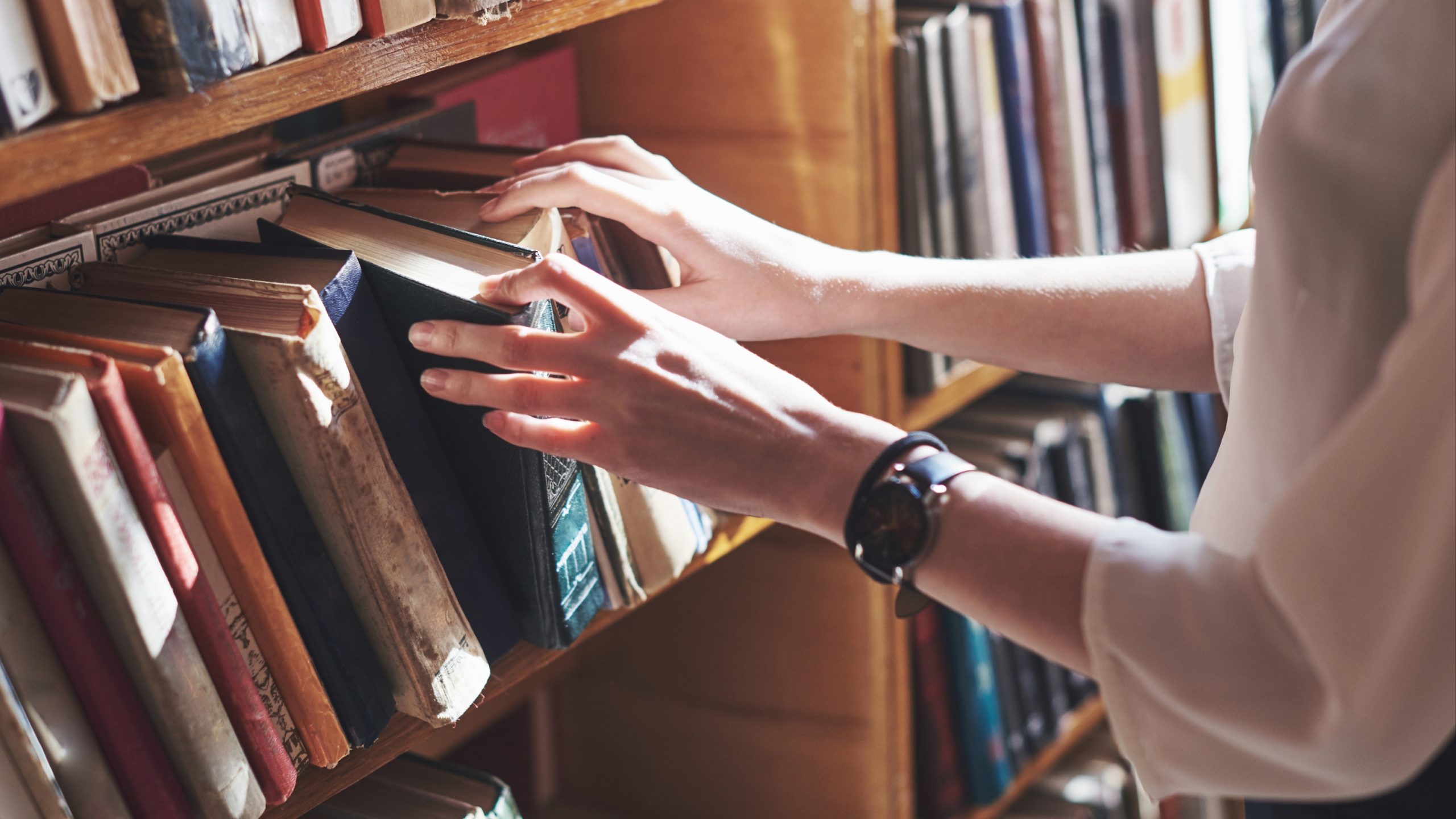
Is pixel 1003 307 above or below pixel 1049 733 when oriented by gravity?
above

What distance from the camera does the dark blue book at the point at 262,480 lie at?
2.08 feet

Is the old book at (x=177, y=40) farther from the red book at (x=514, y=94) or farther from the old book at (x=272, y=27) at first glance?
the red book at (x=514, y=94)

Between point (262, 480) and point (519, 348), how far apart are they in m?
0.16

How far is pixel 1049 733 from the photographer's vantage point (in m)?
1.40

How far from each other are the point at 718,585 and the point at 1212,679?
0.73 meters

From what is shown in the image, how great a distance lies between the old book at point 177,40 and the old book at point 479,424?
159 mm

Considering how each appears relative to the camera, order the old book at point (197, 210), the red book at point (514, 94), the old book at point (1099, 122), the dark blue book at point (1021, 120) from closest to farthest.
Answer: the old book at point (197, 210)
the red book at point (514, 94)
the dark blue book at point (1021, 120)
the old book at point (1099, 122)

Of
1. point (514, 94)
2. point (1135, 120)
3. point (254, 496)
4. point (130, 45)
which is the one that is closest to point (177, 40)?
point (130, 45)

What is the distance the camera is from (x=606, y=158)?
89 centimetres

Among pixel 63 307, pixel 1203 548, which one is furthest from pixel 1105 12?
pixel 63 307

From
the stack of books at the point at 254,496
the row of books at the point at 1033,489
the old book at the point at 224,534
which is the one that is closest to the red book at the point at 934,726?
the row of books at the point at 1033,489

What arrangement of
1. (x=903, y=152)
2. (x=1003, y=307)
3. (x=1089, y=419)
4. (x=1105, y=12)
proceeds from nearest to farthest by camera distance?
1. (x=1003, y=307)
2. (x=903, y=152)
3. (x=1105, y=12)
4. (x=1089, y=419)

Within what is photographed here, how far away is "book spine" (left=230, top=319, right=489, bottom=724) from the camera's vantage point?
649 millimetres

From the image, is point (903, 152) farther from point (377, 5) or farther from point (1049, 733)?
point (1049, 733)
